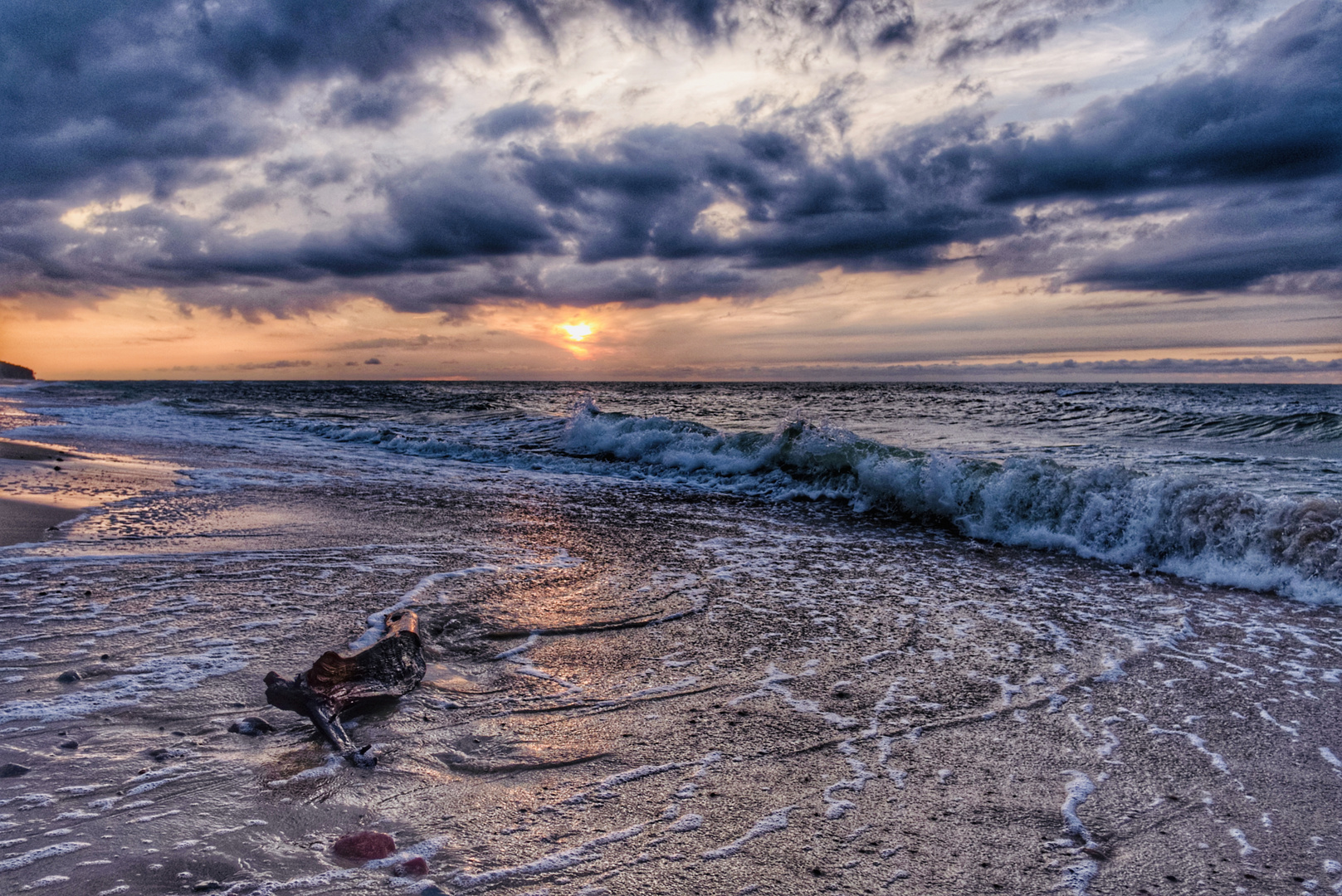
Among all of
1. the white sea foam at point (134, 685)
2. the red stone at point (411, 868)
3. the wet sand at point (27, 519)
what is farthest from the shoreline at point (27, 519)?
the red stone at point (411, 868)

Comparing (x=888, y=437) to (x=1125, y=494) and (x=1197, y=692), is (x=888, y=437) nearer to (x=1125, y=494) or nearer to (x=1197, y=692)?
(x=1125, y=494)

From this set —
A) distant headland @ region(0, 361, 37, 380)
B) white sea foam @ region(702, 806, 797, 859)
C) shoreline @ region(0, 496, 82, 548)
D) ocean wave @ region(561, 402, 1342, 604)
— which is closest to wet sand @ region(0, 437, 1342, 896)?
white sea foam @ region(702, 806, 797, 859)

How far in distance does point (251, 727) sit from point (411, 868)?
1.28 metres

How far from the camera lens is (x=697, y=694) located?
145 inches

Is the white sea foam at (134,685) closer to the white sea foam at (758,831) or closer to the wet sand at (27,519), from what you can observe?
the white sea foam at (758,831)

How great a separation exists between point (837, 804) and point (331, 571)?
4383 millimetres

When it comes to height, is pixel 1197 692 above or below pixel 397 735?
below

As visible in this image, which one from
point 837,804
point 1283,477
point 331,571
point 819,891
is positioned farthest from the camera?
point 1283,477

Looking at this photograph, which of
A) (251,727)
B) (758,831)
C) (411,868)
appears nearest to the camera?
(411,868)

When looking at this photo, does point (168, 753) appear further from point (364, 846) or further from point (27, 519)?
point (27, 519)

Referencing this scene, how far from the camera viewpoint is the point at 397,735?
310 cm

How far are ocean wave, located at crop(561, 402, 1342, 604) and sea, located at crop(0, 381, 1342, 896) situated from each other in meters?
0.04

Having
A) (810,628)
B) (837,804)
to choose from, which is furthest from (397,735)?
(810,628)

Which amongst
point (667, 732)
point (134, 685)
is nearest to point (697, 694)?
point (667, 732)
